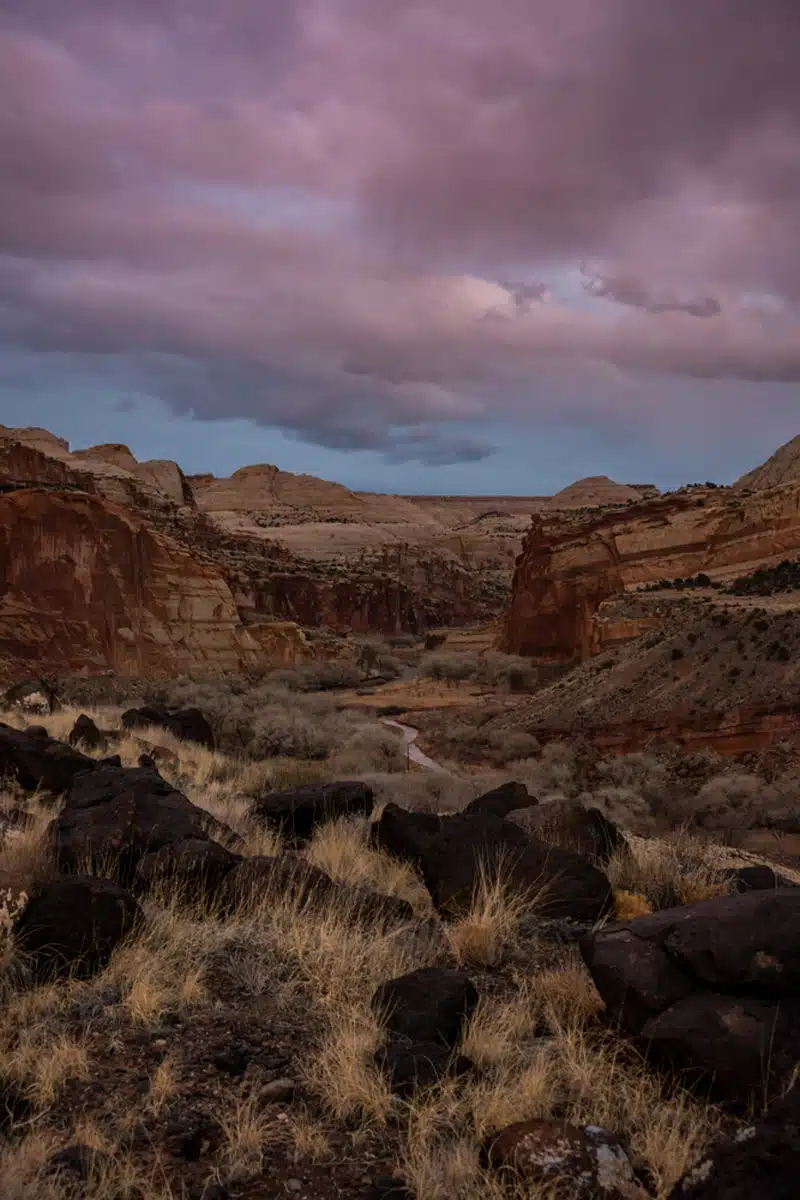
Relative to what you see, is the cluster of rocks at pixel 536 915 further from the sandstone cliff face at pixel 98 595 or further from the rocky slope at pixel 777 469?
the rocky slope at pixel 777 469

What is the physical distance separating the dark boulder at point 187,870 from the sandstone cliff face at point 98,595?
29.6 m

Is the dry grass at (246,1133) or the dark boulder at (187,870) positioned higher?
the dark boulder at (187,870)

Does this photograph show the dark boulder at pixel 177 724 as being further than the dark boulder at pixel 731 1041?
Yes

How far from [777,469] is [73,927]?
58.6 metres

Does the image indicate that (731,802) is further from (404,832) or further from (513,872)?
(513,872)

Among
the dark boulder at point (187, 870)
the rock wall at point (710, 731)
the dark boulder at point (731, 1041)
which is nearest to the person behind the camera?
the dark boulder at point (731, 1041)

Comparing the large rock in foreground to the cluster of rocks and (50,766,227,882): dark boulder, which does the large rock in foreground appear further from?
(50,766,227,882): dark boulder

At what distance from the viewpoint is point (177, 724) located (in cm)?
1559

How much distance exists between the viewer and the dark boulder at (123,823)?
216 inches

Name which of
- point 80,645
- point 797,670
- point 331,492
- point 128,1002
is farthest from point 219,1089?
point 331,492

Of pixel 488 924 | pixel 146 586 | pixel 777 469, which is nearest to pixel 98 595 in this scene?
pixel 146 586

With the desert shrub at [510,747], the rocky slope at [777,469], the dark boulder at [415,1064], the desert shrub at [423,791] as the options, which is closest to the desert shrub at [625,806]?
the desert shrub at [423,791]

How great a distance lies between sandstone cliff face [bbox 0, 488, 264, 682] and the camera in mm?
33031

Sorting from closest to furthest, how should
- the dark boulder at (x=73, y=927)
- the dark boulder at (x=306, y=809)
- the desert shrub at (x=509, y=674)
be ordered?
1. the dark boulder at (x=73, y=927)
2. the dark boulder at (x=306, y=809)
3. the desert shrub at (x=509, y=674)
